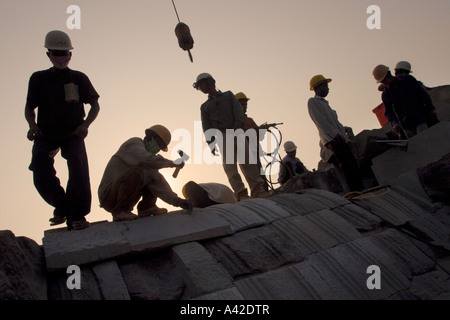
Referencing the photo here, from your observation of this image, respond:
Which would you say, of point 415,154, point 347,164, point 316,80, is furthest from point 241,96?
point 415,154

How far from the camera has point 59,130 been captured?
12.7 feet

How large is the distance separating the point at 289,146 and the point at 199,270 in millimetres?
6856

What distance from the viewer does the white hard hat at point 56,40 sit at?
382 centimetres

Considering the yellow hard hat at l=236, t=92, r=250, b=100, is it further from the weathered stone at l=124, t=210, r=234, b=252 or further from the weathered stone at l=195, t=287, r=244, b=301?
the weathered stone at l=195, t=287, r=244, b=301

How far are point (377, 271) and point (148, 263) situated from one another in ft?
6.66

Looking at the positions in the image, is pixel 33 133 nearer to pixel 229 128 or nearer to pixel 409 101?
pixel 229 128

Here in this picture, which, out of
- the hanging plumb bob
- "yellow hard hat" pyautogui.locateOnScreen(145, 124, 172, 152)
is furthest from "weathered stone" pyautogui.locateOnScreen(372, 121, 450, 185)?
the hanging plumb bob

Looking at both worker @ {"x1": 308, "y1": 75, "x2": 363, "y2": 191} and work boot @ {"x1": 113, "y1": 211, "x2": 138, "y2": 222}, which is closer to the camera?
work boot @ {"x1": 113, "y1": 211, "x2": 138, "y2": 222}

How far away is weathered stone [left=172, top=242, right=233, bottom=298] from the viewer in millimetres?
2760

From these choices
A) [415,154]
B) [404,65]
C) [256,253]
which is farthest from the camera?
[404,65]

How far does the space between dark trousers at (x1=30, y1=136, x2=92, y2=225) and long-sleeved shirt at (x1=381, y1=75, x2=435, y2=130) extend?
4.93 metres

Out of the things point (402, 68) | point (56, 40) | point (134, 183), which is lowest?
point (134, 183)
